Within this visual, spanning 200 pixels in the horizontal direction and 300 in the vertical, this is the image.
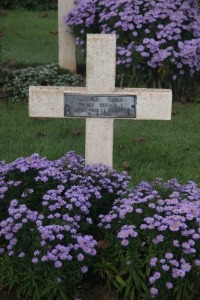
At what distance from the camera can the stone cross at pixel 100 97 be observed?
14.1 feet

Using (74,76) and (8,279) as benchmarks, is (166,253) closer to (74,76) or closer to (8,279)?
(8,279)

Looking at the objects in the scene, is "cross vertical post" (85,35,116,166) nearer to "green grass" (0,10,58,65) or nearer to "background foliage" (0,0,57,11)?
"green grass" (0,10,58,65)

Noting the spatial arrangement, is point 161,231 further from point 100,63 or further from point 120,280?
point 100,63

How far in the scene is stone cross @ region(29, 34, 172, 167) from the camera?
4285 millimetres

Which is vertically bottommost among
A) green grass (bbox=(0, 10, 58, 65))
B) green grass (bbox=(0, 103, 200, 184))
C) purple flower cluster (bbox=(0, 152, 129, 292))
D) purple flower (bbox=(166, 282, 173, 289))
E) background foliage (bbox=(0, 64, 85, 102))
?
purple flower (bbox=(166, 282, 173, 289))

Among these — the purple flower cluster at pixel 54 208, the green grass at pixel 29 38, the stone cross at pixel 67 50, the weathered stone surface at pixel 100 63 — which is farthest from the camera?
the green grass at pixel 29 38

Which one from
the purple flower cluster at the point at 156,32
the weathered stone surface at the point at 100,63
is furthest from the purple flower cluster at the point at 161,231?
the purple flower cluster at the point at 156,32

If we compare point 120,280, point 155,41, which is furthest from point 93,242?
point 155,41

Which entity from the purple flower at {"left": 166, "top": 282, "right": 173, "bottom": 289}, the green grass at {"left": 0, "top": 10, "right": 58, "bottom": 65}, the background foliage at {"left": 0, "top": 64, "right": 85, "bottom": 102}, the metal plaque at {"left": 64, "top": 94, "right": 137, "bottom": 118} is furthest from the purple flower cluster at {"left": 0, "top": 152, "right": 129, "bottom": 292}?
the green grass at {"left": 0, "top": 10, "right": 58, "bottom": 65}

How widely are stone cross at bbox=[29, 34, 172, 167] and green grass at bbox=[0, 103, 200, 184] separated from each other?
0.95m

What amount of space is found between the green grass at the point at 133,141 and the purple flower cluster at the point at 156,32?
54 centimetres

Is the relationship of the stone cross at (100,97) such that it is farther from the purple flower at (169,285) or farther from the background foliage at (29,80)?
the background foliage at (29,80)

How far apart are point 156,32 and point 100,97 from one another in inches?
126

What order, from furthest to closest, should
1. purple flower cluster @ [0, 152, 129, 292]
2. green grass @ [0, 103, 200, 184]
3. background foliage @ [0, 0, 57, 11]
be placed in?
background foliage @ [0, 0, 57, 11], green grass @ [0, 103, 200, 184], purple flower cluster @ [0, 152, 129, 292]
